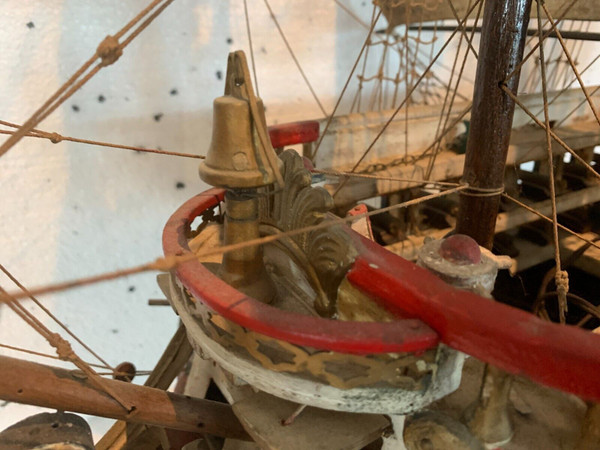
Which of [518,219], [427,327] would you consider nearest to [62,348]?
[427,327]

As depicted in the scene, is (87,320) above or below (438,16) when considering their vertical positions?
below

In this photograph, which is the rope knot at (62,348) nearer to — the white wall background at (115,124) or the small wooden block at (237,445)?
the small wooden block at (237,445)

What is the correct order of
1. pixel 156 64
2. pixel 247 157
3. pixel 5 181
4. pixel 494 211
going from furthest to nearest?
pixel 156 64 < pixel 5 181 < pixel 494 211 < pixel 247 157

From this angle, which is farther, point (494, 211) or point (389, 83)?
point (389, 83)

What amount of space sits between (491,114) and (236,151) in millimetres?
441

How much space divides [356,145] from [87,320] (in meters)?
0.94

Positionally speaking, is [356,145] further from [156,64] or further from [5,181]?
[5,181]

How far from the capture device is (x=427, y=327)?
0.49 meters

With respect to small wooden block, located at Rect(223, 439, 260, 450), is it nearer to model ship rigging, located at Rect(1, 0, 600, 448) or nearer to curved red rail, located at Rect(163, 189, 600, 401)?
model ship rigging, located at Rect(1, 0, 600, 448)

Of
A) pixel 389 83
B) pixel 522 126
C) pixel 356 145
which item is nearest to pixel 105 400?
Answer: pixel 356 145

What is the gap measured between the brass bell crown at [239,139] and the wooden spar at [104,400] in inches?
11.8

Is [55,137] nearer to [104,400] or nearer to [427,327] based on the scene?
[104,400]

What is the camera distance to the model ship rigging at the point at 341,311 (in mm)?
462

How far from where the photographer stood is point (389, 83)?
5.87 ft
